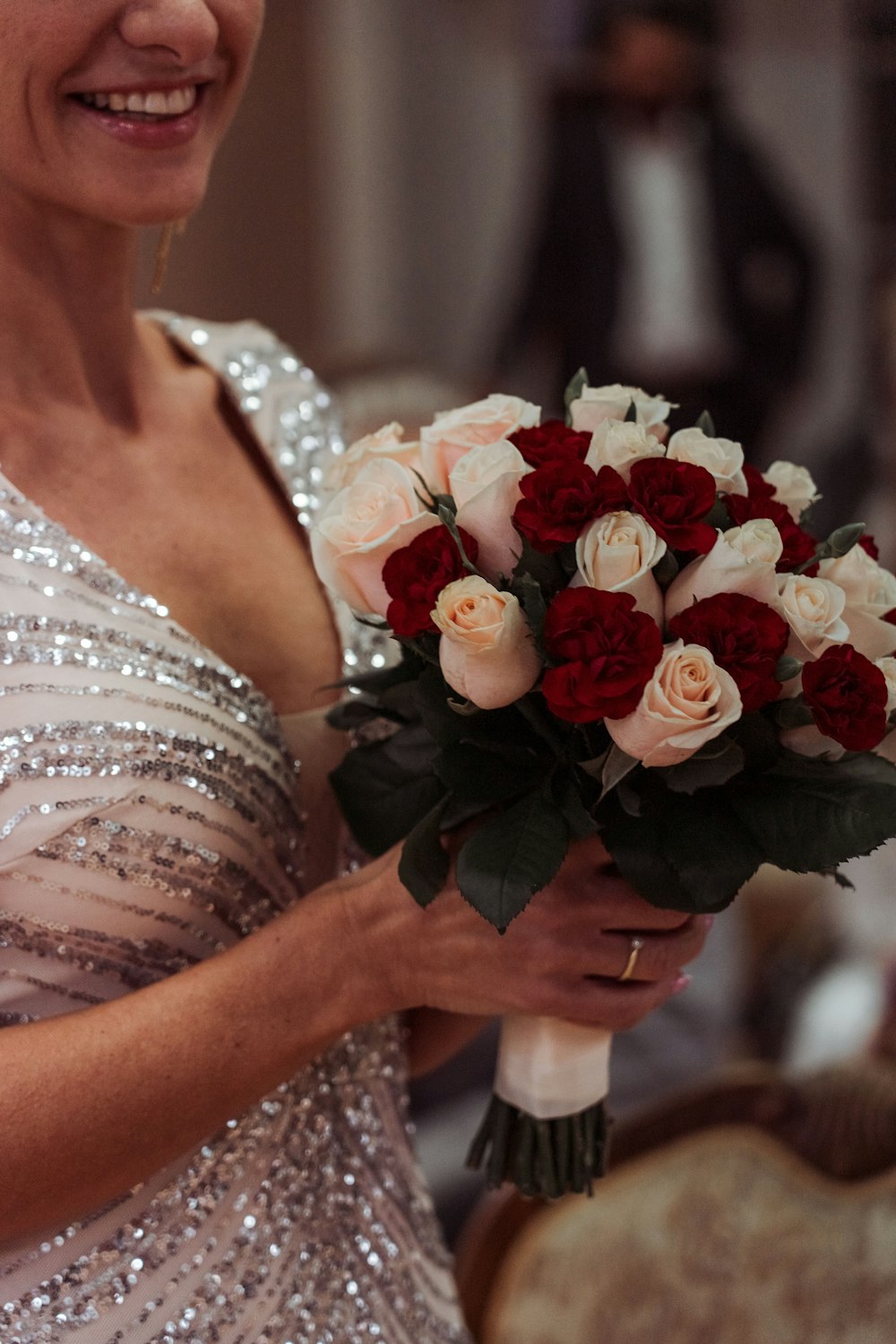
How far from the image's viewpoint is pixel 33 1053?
1019mm

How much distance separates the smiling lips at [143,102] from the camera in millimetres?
1083

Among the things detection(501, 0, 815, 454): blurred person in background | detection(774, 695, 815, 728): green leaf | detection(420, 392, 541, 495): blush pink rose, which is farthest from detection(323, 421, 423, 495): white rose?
detection(501, 0, 815, 454): blurred person in background

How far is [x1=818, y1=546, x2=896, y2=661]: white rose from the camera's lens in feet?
3.38

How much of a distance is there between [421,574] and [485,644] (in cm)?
9

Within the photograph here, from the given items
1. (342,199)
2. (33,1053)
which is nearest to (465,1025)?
(33,1053)

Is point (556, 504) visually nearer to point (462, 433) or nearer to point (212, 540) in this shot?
point (462, 433)

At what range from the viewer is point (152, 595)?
1188 millimetres

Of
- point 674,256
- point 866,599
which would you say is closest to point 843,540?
point 866,599

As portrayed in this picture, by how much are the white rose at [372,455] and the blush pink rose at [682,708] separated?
0.31 metres

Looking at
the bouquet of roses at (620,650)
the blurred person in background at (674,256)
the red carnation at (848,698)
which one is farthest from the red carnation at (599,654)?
the blurred person in background at (674,256)

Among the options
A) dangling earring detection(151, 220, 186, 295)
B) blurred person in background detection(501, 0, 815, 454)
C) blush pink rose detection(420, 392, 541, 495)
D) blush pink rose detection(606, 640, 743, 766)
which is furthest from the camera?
blurred person in background detection(501, 0, 815, 454)

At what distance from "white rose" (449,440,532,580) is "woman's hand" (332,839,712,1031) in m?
0.22

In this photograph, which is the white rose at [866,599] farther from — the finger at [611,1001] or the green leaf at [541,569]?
the finger at [611,1001]

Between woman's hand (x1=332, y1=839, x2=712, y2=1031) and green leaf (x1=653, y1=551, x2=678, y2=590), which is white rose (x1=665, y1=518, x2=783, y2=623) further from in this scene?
woman's hand (x1=332, y1=839, x2=712, y2=1031)
